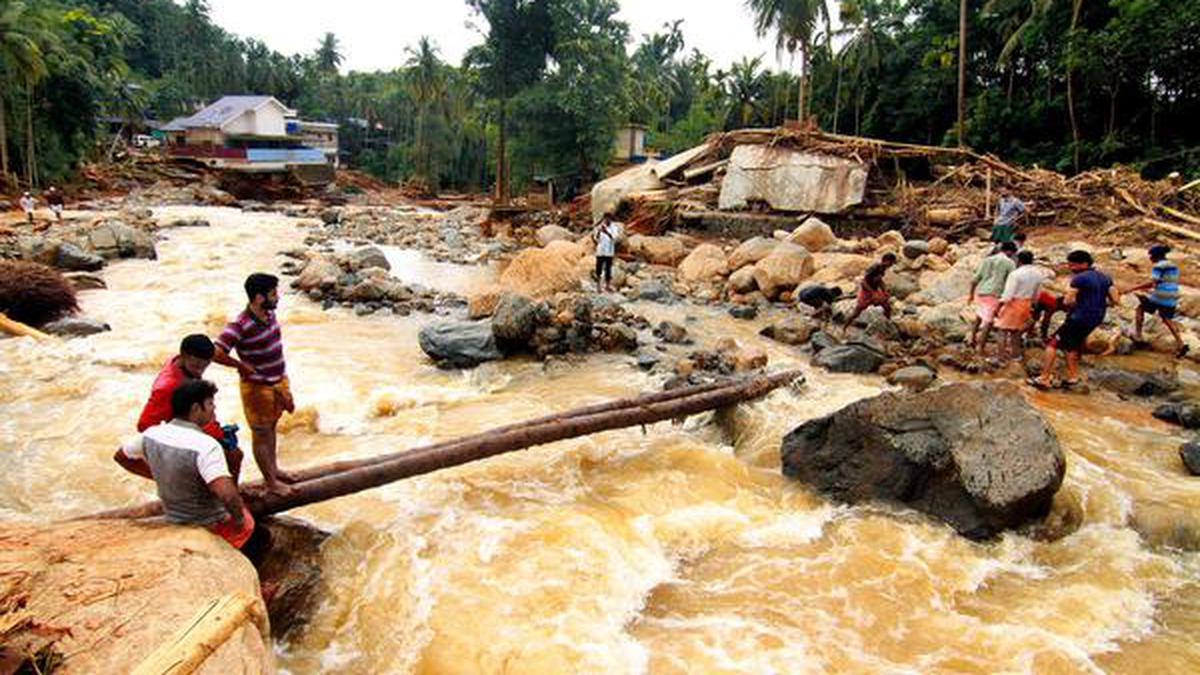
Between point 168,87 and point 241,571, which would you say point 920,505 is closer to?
point 241,571

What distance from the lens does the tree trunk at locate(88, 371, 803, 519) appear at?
4848 mm

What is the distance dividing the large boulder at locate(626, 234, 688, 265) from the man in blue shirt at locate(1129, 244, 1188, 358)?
35.4ft

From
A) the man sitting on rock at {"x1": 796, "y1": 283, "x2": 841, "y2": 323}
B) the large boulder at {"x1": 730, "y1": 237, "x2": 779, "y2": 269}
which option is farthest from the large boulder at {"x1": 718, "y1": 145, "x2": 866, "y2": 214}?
the man sitting on rock at {"x1": 796, "y1": 283, "x2": 841, "y2": 323}

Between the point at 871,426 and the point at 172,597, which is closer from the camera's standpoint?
the point at 172,597

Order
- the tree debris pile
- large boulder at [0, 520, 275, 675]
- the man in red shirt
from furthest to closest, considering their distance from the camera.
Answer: the tree debris pile → the man in red shirt → large boulder at [0, 520, 275, 675]

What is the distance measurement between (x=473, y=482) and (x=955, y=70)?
31.1 meters

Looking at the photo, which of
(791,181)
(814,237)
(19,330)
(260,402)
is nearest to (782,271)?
(814,237)

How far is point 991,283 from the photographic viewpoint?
29.3ft

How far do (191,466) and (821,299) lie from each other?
10062 millimetres

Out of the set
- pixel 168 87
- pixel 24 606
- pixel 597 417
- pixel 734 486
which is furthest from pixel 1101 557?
pixel 168 87

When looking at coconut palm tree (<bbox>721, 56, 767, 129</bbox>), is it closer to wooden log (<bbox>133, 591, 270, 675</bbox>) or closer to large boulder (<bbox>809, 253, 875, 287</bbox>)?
large boulder (<bbox>809, 253, 875, 287</bbox>)

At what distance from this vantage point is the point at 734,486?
248 inches

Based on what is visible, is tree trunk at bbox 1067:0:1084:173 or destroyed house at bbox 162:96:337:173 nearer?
tree trunk at bbox 1067:0:1084:173

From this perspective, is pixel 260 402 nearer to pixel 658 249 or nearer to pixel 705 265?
pixel 705 265
